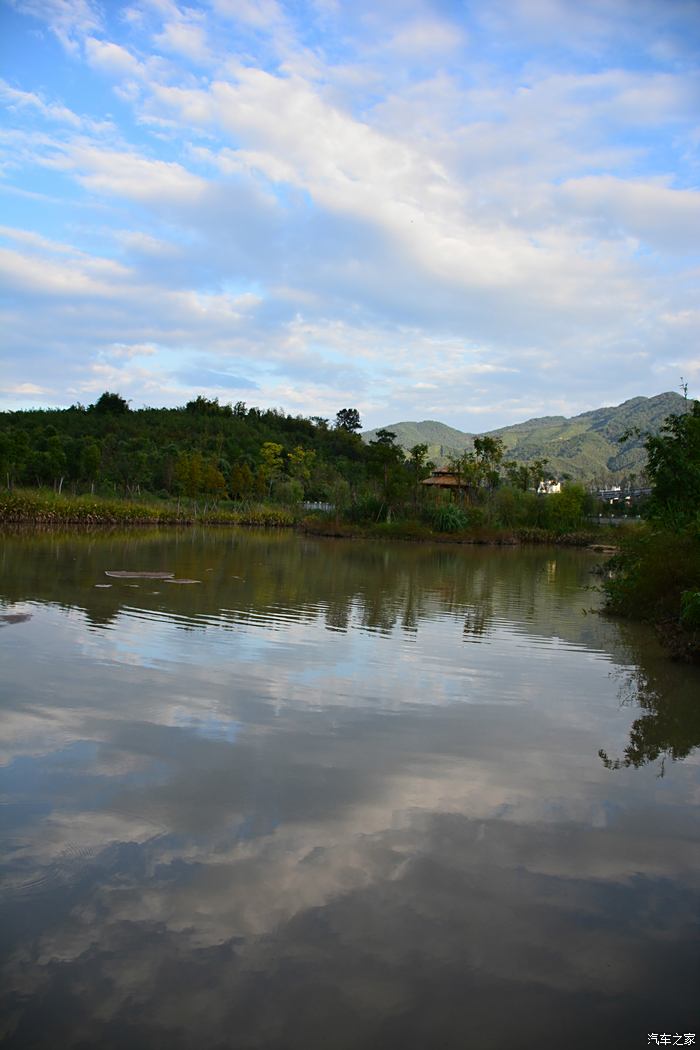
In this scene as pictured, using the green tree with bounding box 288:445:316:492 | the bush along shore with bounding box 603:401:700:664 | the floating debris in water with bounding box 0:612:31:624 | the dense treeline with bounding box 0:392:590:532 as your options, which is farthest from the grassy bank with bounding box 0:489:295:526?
the bush along shore with bounding box 603:401:700:664

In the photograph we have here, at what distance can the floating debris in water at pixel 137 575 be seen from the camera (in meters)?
17.4

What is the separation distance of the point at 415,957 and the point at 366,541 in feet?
130

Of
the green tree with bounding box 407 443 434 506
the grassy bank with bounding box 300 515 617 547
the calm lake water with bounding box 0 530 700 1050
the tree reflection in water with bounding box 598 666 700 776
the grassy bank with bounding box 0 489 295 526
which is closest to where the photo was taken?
the calm lake water with bounding box 0 530 700 1050

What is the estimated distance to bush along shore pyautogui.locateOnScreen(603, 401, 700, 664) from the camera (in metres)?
12.8

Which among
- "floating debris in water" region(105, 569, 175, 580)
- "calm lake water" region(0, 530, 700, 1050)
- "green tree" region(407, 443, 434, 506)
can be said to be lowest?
"calm lake water" region(0, 530, 700, 1050)

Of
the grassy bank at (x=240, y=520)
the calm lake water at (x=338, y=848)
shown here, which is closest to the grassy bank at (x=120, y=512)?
the grassy bank at (x=240, y=520)

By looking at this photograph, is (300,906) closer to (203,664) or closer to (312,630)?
(203,664)

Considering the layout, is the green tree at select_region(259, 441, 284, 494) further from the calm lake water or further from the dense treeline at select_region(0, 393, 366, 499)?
the calm lake water

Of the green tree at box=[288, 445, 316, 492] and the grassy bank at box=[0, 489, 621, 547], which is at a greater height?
the green tree at box=[288, 445, 316, 492]

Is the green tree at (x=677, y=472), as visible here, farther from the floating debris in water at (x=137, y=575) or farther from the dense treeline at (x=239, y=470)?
the dense treeline at (x=239, y=470)

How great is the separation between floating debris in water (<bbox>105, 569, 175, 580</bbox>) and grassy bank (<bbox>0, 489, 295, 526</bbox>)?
19509 mm

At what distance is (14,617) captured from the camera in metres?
11.4

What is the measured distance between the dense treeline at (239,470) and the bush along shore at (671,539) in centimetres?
3104

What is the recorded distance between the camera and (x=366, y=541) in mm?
43250
